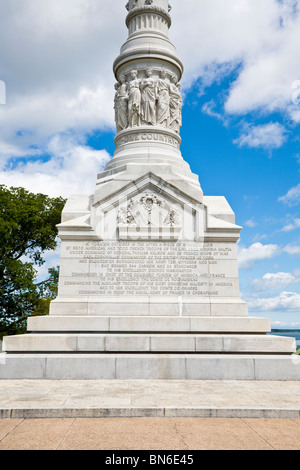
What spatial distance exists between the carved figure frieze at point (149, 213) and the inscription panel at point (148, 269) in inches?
29.5

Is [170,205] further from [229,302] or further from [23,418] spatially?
[23,418]

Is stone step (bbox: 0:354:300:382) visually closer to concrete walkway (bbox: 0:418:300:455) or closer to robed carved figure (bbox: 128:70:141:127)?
concrete walkway (bbox: 0:418:300:455)

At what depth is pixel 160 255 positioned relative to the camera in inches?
474

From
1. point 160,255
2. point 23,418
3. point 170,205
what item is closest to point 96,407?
point 23,418

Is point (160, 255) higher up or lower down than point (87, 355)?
higher up

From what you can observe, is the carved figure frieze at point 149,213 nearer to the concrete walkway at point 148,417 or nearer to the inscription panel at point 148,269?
the inscription panel at point 148,269

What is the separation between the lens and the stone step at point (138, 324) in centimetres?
1049

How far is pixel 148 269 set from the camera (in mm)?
11883

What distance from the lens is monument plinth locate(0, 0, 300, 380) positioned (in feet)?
31.2

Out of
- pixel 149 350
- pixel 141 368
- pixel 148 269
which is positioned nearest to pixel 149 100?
pixel 148 269

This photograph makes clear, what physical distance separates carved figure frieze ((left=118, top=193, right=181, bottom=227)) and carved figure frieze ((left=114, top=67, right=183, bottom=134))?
169 inches
